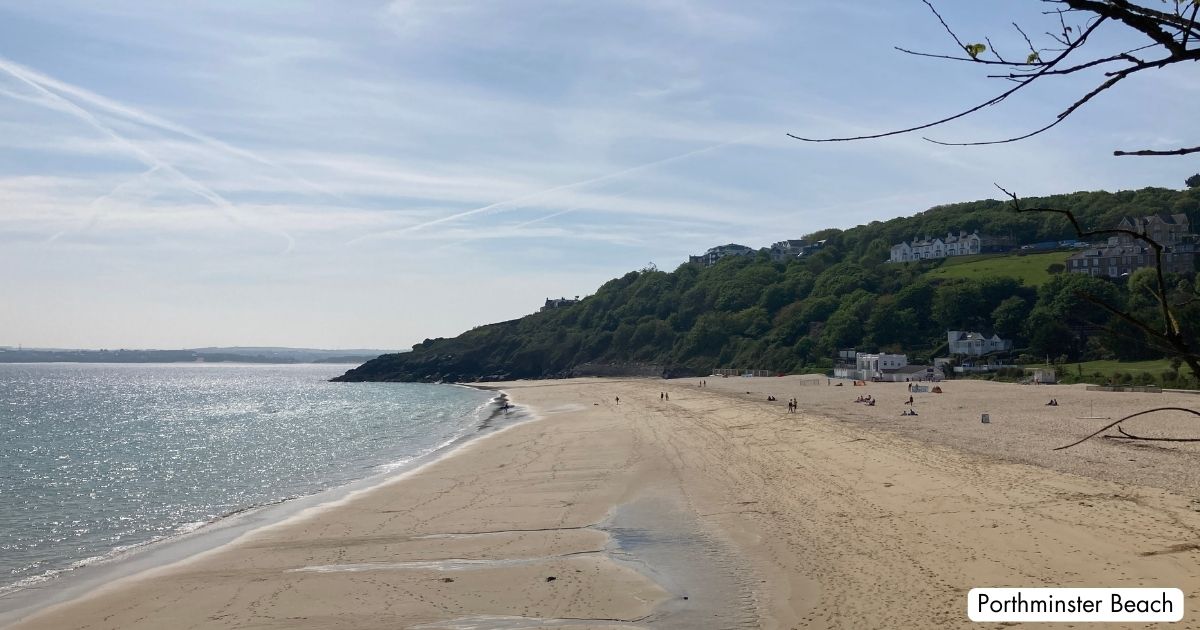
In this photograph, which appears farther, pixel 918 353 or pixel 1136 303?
pixel 918 353

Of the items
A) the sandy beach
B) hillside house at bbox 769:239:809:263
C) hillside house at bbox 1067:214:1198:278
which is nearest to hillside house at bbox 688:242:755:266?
hillside house at bbox 769:239:809:263

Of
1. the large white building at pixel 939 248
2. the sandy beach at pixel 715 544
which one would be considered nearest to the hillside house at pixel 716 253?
the large white building at pixel 939 248

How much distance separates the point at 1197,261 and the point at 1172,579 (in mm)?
91247

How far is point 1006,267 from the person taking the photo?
327ft

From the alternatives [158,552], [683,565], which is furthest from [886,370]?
[158,552]

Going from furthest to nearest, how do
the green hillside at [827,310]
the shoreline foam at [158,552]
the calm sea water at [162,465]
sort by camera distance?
the green hillside at [827,310], the calm sea water at [162,465], the shoreline foam at [158,552]

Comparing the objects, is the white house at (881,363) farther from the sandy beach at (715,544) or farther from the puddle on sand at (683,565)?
the puddle on sand at (683,565)

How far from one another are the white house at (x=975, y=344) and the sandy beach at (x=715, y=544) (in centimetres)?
5290

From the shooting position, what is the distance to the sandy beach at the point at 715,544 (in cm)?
1095

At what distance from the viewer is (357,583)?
1320 centimetres

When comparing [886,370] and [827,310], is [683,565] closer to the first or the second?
[886,370]

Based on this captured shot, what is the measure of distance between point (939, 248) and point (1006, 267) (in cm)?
2336

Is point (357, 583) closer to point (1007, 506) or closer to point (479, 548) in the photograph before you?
point (479, 548)

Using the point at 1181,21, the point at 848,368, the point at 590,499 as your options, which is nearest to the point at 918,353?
the point at 848,368
